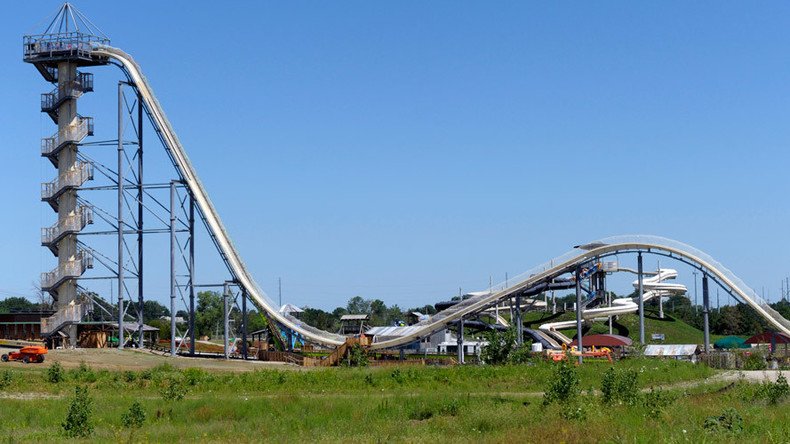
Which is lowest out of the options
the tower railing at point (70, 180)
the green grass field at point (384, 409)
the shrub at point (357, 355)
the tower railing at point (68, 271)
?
the green grass field at point (384, 409)

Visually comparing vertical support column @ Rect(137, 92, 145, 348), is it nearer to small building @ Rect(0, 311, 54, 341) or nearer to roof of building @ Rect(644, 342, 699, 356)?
small building @ Rect(0, 311, 54, 341)

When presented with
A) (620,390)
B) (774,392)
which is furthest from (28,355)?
(774,392)

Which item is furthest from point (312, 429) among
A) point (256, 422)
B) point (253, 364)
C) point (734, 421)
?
point (253, 364)

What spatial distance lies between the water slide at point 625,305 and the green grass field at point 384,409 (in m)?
44.3

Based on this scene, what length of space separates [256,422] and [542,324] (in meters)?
75.0

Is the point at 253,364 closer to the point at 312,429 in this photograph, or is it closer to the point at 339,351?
the point at 339,351

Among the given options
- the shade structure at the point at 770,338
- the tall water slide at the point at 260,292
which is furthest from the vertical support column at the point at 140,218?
the shade structure at the point at 770,338

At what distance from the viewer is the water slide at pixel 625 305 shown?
9319 centimetres

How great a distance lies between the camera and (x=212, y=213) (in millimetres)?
71812

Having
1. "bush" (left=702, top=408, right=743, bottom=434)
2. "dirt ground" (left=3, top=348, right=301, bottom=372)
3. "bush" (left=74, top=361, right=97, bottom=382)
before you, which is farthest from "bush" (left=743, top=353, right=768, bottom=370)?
"bush" (left=702, top=408, right=743, bottom=434)

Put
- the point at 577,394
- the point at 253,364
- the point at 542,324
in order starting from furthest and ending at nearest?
the point at 542,324 < the point at 253,364 < the point at 577,394

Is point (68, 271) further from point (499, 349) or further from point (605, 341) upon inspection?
point (605, 341)

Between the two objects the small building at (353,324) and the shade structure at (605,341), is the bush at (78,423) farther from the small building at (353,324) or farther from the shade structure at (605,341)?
the small building at (353,324)

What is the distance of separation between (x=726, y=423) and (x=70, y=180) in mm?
53951
